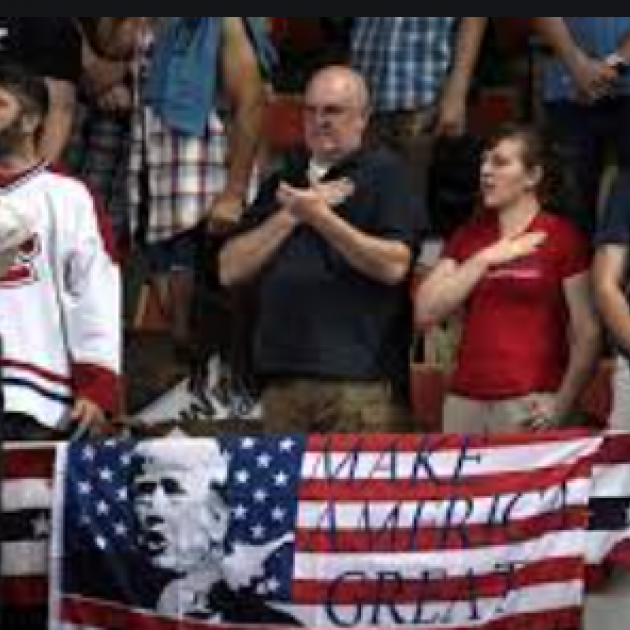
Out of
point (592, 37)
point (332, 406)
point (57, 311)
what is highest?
point (592, 37)

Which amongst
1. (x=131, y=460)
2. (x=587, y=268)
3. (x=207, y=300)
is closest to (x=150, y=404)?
(x=207, y=300)

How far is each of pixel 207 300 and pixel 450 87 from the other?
1.29 m

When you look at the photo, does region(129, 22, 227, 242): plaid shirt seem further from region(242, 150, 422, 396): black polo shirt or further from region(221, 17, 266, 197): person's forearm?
region(242, 150, 422, 396): black polo shirt

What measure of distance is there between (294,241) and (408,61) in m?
1.55

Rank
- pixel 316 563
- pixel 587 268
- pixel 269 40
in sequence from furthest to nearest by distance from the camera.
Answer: pixel 269 40, pixel 587 268, pixel 316 563

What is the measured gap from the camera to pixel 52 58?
7.82 m

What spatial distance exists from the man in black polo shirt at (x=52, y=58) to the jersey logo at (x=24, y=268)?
104cm

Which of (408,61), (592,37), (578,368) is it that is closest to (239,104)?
(408,61)

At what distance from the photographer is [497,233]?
22.9ft

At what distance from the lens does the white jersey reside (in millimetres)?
6566

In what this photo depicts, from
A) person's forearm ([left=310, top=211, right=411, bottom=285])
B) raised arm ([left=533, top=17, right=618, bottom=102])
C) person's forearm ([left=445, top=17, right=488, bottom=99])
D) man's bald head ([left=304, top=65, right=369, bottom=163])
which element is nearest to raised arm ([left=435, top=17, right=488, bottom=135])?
person's forearm ([left=445, top=17, right=488, bottom=99])

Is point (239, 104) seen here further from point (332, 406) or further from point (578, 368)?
point (578, 368)

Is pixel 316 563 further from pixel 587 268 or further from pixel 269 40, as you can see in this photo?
pixel 269 40

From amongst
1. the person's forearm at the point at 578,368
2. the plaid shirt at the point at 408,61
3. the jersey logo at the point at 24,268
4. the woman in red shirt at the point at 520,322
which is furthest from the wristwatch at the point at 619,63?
the jersey logo at the point at 24,268
